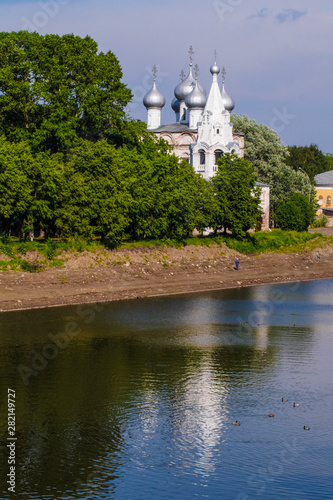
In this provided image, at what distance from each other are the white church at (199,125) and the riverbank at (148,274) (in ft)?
37.1

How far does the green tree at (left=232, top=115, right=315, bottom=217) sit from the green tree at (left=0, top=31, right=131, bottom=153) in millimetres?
31922

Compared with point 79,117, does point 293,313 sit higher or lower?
lower

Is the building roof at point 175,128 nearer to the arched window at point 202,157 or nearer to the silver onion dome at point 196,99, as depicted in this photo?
the silver onion dome at point 196,99

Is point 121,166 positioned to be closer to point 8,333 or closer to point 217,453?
point 8,333

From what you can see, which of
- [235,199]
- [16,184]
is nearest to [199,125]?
[235,199]

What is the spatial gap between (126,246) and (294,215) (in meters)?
27.6

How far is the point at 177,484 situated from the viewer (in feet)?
67.0

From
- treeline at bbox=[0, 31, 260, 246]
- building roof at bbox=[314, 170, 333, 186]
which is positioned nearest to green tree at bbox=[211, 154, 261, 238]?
treeline at bbox=[0, 31, 260, 246]

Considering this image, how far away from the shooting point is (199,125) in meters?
77.6

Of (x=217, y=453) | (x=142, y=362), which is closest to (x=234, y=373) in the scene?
(x=142, y=362)

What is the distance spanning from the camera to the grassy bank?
1921 inches

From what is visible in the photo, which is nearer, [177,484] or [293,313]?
[177,484]

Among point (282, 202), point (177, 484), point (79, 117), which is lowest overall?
point (177, 484)

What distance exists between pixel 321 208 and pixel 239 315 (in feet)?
203
